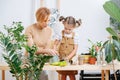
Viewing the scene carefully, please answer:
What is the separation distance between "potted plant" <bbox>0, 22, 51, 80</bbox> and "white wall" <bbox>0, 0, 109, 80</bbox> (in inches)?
120

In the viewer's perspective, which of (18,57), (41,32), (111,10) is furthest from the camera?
(41,32)

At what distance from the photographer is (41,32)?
2924 millimetres

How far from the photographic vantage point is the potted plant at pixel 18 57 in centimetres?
122

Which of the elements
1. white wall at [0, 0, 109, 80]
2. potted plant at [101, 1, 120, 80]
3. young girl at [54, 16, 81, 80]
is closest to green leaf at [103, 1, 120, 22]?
potted plant at [101, 1, 120, 80]

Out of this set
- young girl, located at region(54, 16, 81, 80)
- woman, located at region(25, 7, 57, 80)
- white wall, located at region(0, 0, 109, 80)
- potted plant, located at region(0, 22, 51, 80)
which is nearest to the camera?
potted plant, located at region(0, 22, 51, 80)

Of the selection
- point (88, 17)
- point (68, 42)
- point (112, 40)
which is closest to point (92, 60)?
point (68, 42)

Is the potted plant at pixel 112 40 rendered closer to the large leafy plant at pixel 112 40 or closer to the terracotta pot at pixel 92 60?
the large leafy plant at pixel 112 40

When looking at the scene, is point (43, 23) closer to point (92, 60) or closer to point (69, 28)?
point (69, 28)

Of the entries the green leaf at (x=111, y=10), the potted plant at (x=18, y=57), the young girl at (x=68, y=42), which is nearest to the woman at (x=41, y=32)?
the young girl at (x=68, y=42)

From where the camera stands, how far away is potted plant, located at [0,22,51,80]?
4.00 ft

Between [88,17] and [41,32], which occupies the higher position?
[88,17]

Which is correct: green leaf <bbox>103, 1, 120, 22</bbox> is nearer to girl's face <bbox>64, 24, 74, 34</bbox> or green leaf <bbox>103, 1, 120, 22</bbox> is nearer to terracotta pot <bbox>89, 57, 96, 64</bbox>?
terracotta pot <bbox>89, 57, 96, 64</bbox>

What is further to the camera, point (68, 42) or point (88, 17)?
point (88, 17)

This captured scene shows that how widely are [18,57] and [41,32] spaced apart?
1687mm
